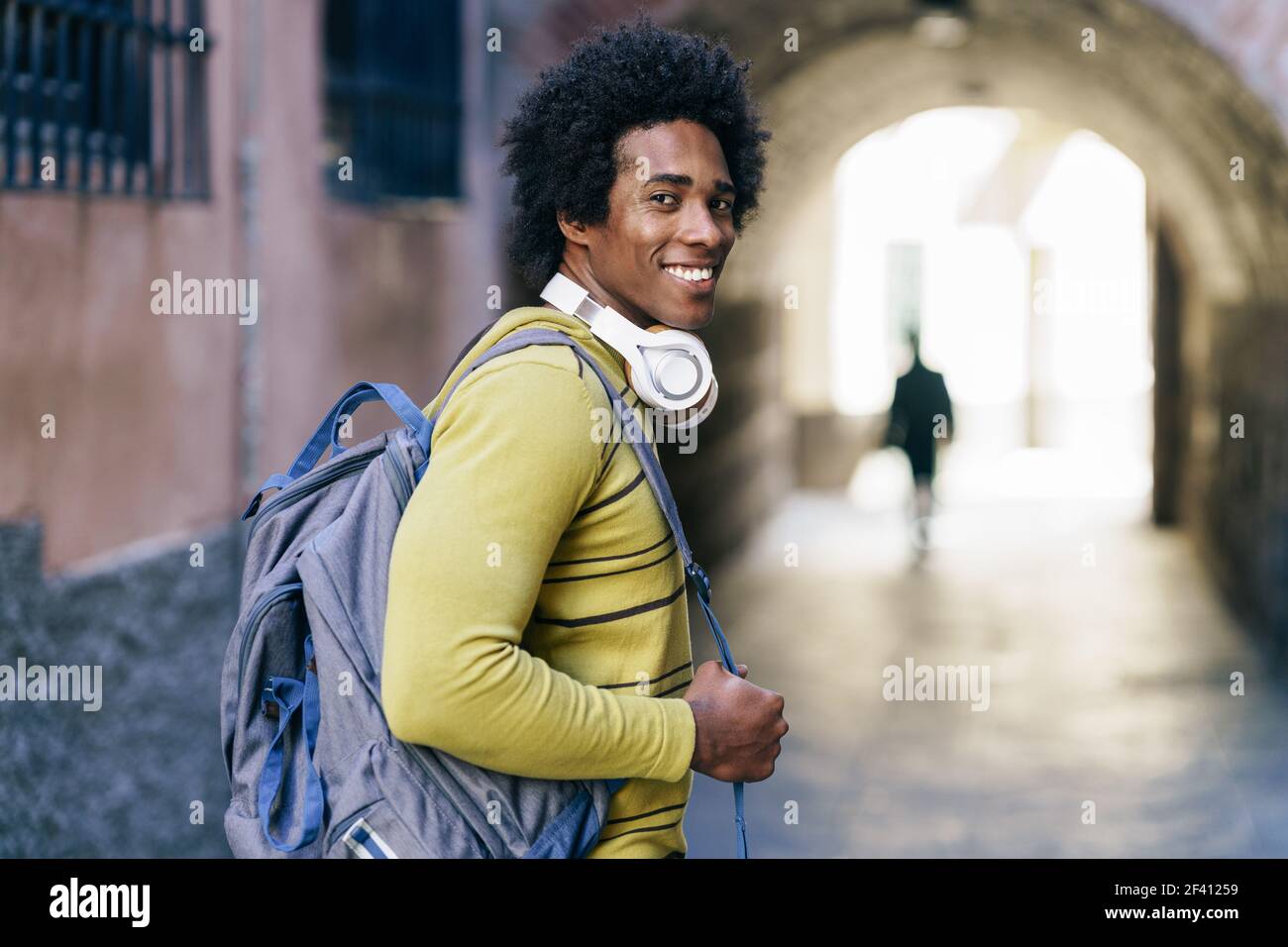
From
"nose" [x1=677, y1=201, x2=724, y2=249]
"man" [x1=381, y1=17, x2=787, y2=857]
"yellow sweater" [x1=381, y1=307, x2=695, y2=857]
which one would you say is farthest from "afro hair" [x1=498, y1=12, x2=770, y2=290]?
"yellow sweater" [x1=381, y1=307, x2=695, y2=857]

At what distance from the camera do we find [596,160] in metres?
2.13

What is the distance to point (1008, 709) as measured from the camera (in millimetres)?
8227

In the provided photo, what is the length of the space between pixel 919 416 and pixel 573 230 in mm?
10752

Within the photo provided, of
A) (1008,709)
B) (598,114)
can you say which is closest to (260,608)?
(598,114)

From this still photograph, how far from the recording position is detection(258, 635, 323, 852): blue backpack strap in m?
1.88

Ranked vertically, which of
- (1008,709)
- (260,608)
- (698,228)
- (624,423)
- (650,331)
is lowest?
(1008,709)

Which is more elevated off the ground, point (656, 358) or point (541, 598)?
point (656, 358)

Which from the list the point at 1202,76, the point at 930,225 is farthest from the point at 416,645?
the point at 930,225

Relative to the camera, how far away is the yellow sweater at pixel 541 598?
68.8 inches

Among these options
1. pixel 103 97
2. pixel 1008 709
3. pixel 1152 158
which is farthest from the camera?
pixel 1152 158

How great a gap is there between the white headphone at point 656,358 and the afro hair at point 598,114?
0.13 m

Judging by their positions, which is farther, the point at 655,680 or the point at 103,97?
the point at 103,97

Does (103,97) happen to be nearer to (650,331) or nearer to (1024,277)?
(650,331)

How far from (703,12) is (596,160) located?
6.35 metres
